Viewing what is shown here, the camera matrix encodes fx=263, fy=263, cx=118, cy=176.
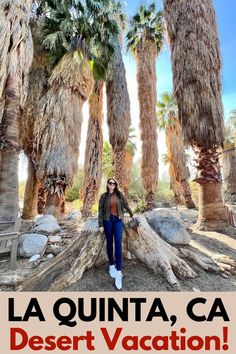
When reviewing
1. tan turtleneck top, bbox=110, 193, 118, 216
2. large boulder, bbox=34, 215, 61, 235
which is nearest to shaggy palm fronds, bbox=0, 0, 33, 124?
large boulder, bbox=34, 215, 61, 235

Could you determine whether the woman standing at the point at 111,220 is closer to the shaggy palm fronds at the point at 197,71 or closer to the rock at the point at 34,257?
the rock at the point at 34,257

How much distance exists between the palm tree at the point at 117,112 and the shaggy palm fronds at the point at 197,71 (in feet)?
15.3

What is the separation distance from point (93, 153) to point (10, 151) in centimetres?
572

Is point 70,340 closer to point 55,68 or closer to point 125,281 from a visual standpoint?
point 125,281

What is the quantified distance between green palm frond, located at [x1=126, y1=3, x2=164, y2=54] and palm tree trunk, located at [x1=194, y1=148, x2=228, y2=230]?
37.5ft

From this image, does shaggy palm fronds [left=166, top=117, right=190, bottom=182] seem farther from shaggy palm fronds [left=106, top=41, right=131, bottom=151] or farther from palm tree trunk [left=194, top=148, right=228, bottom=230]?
palm tree trunk [left=194, top=148, right=228, bottom=230]

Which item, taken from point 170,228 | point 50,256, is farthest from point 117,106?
point 50,256

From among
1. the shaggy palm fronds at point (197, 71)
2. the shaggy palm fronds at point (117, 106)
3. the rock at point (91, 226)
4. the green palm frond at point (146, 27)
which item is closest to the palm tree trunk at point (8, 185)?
the rock at point (91, 226)

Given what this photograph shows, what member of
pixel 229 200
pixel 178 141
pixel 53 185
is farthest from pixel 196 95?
pixel 229 200

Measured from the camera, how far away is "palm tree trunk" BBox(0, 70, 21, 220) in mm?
7465

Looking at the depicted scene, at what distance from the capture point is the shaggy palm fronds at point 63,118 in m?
10.1

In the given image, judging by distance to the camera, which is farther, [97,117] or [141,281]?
[97,117]

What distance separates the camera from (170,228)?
6145 mm

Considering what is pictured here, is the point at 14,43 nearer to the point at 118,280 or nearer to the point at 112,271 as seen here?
the point at 112,271
